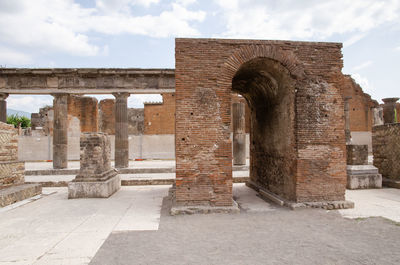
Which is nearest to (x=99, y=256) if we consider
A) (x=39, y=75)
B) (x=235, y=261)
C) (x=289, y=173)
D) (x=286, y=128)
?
(x=235, y=261)

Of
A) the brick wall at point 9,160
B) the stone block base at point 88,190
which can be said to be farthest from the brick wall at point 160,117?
the stone block base at point 88,190

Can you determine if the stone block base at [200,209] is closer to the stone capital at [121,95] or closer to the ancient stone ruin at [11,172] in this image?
the ancient stone ruin at [11,172]

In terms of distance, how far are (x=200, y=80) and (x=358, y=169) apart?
6.75 meters

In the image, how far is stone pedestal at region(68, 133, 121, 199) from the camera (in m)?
7.42

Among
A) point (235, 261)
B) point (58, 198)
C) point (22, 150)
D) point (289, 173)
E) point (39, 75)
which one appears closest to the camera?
point (235, 261)

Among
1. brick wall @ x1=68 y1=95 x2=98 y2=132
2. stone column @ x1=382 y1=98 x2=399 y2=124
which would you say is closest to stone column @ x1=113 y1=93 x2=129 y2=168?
brick wall @ x1=68 y1=95 x2=98 y2=132

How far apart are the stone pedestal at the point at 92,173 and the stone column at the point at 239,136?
24.2 feet

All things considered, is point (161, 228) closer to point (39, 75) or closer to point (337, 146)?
point (337, 146)

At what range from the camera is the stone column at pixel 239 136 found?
1350 centimetres

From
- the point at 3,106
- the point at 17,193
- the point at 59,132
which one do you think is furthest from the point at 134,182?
the point at 3,106

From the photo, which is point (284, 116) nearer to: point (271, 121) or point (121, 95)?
point (271, 121)

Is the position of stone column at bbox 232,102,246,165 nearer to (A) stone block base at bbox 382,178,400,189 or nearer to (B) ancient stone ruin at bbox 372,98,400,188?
(B) ancient stone ruin at bbox 372,98,400,188

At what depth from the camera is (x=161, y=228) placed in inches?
183

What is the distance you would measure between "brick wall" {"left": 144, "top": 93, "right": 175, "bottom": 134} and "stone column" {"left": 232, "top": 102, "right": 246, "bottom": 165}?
989 centimetres
